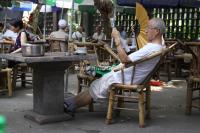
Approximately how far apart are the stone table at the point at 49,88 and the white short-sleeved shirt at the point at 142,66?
509 millimetres

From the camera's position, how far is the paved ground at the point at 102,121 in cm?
507

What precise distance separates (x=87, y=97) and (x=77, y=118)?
33 cm

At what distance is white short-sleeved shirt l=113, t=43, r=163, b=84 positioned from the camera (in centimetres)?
512

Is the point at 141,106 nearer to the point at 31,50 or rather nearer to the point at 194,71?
the point at 194,71

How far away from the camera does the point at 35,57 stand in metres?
5.00

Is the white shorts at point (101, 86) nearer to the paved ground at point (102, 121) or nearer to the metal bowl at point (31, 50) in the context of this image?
the paved ground at point (102, 121)

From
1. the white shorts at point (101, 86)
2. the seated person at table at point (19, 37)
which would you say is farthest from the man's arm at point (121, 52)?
the seated person at table at point (19, 37)

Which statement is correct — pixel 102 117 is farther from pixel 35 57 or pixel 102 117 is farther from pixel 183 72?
pixel 183 72

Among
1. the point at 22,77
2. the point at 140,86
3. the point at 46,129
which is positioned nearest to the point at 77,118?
the point at 46,129

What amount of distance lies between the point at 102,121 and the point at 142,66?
92 cm

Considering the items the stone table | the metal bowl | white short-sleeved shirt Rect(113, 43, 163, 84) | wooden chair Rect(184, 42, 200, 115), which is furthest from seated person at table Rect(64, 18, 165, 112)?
the metal bowl

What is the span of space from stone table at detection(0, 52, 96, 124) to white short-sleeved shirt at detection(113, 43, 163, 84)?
0.51m

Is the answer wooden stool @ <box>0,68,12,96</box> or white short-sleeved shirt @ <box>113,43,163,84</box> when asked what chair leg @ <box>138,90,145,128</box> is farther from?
wooden stool @ <box>0,68,12,96</box>

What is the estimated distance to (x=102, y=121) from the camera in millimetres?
5508
